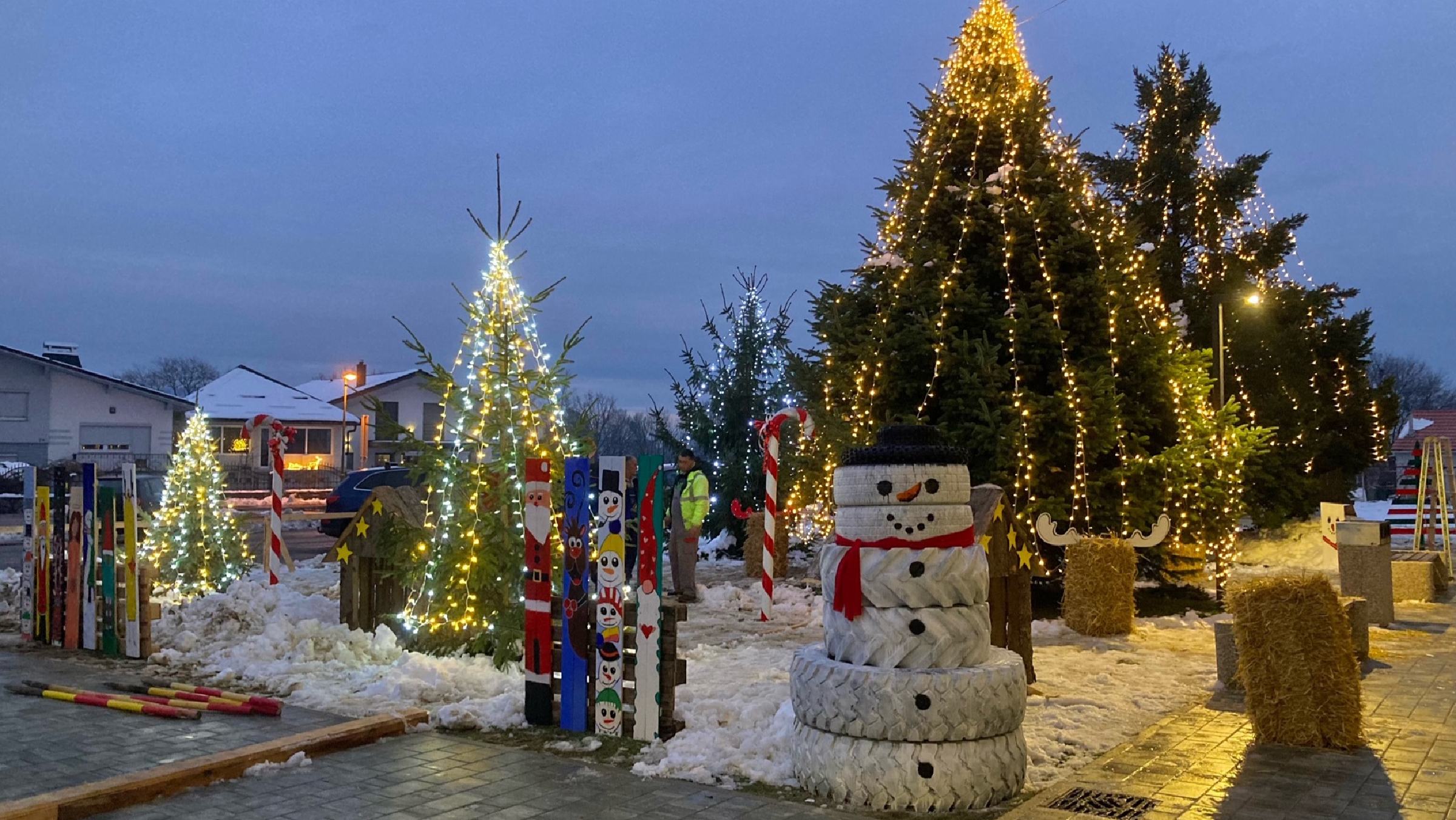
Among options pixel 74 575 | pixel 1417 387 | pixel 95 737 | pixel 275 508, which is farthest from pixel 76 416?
pixel 1417 387

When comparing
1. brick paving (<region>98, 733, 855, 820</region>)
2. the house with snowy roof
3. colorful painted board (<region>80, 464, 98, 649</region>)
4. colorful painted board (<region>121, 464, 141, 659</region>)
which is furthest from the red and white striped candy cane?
the house with snowy roof

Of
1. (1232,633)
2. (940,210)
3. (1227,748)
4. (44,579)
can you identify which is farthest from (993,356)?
(44,579)

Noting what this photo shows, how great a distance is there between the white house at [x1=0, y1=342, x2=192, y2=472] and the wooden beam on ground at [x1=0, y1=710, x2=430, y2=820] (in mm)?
35641

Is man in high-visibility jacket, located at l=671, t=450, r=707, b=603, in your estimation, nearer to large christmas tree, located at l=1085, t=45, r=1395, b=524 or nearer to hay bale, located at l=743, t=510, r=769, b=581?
hay bale, located at l=743, t=510, r=769, b=581

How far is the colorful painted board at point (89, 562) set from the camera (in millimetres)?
9867

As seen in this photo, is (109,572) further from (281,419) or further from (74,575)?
(281,419)

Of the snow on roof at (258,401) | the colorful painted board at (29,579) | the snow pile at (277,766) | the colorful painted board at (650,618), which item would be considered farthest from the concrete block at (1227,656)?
the snow on roof at (258,401)

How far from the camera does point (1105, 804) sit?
5.29 meters

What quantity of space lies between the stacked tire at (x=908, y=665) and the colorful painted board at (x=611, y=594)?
145 cm

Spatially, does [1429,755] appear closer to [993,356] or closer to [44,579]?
[993,356]

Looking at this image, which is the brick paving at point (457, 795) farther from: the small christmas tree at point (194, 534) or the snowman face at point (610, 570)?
the small christmas tree at point (194, 534)

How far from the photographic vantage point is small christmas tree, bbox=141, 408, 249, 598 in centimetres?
1248

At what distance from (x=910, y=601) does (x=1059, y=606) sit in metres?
7.80

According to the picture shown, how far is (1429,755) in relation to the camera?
6223 millimetres
